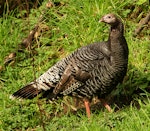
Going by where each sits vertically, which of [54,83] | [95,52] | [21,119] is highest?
[95,52]

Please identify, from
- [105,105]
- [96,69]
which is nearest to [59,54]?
[105,105]

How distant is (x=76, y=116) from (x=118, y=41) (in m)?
1.05

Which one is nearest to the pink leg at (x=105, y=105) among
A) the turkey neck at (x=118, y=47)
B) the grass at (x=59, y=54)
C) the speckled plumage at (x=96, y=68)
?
the grass at (x=59, y=54)

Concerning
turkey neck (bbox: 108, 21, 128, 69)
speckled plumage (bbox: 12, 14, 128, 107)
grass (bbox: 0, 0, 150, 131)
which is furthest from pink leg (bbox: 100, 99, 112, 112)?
turkey neck (bbox: 108, 21, 128, 69)

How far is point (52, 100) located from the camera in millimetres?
7160

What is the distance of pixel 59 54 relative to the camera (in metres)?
8.13

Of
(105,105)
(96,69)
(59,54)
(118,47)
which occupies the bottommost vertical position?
(59,54)

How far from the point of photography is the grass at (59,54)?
643 centimetres

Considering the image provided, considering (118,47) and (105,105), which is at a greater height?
(118,47)

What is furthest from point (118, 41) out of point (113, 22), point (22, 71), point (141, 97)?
point (22, 71)

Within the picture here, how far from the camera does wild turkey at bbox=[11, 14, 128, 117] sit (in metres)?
6.25

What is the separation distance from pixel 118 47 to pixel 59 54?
1.98 meters

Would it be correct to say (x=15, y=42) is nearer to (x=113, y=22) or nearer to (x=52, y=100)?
(x=52, y=100)

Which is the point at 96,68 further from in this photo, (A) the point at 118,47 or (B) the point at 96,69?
(A) the point at 118,47
